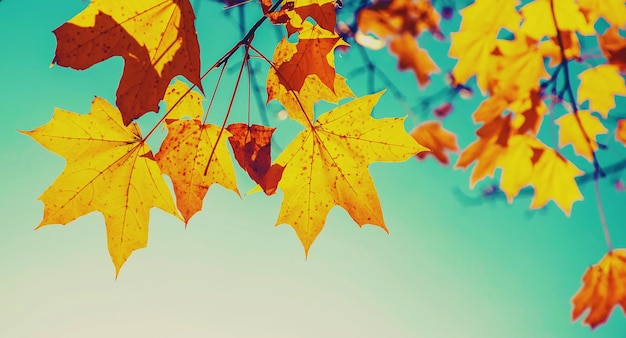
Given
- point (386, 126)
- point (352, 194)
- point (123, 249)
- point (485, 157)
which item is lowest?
point (123, 249)

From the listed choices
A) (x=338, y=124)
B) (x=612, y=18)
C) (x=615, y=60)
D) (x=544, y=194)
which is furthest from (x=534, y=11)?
(x=338, y=124)

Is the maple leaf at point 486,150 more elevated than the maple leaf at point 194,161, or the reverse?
the maple leaf at point 486,150

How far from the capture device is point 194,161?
2.89 feet

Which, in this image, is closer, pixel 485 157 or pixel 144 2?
pixel 144 2

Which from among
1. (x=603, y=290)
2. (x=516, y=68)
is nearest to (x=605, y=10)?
(x=516, y=68)

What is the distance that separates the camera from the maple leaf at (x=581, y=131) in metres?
1.54

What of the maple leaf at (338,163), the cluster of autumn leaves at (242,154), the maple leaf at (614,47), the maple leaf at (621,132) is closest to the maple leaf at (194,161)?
the cluster of autumn leaves at (242,154)

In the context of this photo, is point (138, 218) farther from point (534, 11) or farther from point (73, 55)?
point (534, 11)

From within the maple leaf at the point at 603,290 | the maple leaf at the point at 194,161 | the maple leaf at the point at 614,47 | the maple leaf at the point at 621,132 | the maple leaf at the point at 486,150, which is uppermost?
the maple leaf at the point at 614,47

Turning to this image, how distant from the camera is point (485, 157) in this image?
4.90 ft

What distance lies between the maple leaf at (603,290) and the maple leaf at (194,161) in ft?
4.61

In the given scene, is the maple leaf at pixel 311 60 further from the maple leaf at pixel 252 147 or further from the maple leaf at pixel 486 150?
the maple leaf at pixel 486 150

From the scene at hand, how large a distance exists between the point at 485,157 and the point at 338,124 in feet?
2.69

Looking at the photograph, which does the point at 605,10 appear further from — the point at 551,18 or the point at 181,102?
the point at 181,102
